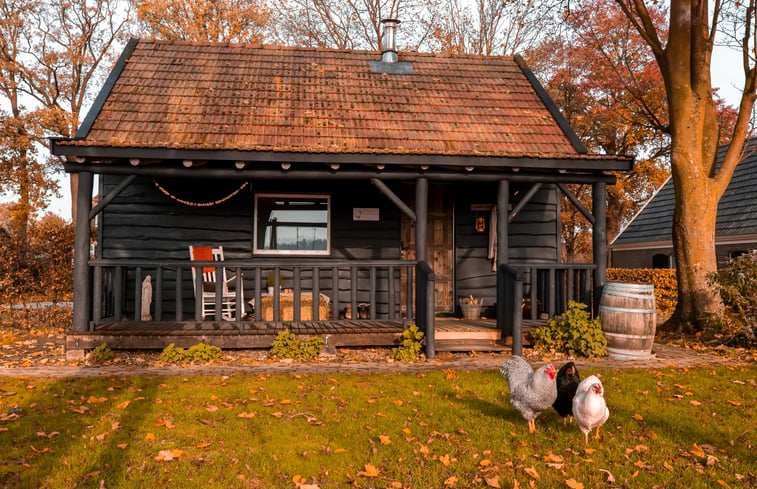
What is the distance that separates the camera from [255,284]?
7.44m

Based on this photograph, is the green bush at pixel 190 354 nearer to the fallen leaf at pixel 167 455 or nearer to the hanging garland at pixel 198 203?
the hanging garland at pixel 198 203

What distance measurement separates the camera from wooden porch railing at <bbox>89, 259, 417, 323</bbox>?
7.28 meters

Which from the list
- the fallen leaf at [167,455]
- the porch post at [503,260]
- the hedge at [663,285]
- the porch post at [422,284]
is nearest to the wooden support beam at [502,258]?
the porch post at [503,260]

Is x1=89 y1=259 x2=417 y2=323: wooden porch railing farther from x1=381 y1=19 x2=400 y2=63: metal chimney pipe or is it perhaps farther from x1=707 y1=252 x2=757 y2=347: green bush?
x1=707 y1=252 x2=757 y2=347: green bush

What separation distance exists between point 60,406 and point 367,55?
8712mm

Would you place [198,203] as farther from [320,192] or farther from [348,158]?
[348,158]

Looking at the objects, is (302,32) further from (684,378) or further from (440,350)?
(684,378)

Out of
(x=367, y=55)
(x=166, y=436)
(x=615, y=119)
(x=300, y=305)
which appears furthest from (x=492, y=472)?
(x=615, y=119)

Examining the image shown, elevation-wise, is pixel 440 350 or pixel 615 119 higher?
pixel 615 119

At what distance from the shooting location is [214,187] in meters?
9.53

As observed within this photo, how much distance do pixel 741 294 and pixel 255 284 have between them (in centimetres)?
717

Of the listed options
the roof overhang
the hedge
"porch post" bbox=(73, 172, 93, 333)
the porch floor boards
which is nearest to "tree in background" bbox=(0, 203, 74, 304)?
"porch post" bbox=(73, 172, 93, 333)

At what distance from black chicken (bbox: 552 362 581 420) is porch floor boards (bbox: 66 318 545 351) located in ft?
11.4

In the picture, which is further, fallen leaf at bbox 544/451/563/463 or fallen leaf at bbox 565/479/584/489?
fallen leaf at bbox 544/451/563/463
